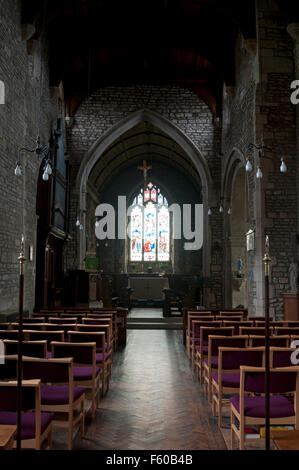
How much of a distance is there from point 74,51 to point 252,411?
40.6 feet

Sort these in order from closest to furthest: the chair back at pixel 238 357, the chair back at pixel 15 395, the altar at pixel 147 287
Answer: the chair back at pixel 15 395, the chair back at pixel 238 357, the altar at pixel 147 287

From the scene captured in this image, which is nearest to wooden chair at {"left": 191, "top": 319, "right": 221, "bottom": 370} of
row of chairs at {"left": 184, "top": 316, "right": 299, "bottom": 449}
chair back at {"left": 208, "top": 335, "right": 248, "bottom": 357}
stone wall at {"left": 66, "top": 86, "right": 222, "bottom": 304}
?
row of chairs at {"left": 184, "top": 316, "right": 299, "bottom": 449}

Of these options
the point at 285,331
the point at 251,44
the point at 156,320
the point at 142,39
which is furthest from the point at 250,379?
the point at 142,39

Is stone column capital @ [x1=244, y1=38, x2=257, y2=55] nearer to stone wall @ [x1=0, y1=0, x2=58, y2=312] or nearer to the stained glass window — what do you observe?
stone wall @ [x1=0, y1=0, x2=58, y2=312]

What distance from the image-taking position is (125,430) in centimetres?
349

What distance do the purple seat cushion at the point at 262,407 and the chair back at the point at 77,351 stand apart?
1472 mm

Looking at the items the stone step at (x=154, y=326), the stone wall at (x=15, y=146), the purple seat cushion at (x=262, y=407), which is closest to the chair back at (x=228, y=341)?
the purple seat cushion at (x=262, y=407)

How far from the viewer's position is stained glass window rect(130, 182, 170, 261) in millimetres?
21938

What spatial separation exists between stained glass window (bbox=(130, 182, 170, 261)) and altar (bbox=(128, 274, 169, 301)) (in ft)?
18.1

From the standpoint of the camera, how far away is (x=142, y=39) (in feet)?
40.4

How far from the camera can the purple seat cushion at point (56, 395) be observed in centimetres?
314

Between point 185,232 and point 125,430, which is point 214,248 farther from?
point 125,430

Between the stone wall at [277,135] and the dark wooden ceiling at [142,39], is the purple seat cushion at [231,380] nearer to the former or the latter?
A: the stone wall at [277,135]
